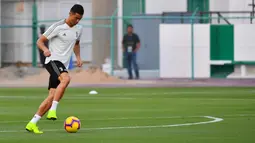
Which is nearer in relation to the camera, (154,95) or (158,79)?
(154,95)

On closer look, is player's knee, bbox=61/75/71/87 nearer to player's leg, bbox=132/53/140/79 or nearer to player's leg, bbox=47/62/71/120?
player's leg, bbox=47/62/71/120

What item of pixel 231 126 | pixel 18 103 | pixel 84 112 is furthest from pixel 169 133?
pixel 18 103

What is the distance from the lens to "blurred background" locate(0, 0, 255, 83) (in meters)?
38.1

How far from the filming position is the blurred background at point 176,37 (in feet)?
125

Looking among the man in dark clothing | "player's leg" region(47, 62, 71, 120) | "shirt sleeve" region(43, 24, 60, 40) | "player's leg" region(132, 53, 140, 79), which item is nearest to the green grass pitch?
"player's leg" region(47, 62, 71, 120)

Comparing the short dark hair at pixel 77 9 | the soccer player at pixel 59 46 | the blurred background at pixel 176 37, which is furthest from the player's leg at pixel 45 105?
the blurred background at pixel 176 37

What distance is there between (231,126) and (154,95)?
38.4 feet

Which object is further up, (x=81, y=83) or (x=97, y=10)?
(x=97, y=10)

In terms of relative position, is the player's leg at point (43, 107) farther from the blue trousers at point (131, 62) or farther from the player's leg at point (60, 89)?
the blue trousers at point (131, 62)

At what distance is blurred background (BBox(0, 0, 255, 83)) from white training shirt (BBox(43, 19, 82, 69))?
22.7 meters

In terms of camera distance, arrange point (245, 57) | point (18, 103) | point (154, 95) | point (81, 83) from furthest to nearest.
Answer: point (245, 57) < point (81, 83) < point (154, 95) < point (18, 103)

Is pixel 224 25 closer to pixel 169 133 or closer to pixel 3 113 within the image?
pixel 3 113

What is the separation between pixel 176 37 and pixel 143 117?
21.1 m

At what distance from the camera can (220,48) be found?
38.3 metres
